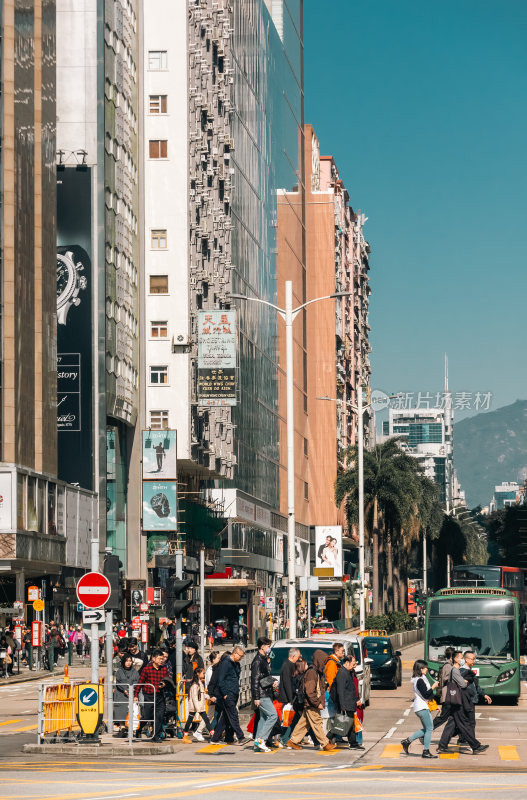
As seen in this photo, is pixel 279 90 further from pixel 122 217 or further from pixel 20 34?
pixel 20 34

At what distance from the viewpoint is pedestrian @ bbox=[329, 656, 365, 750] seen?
24.4 m

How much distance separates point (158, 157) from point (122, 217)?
5.38 m

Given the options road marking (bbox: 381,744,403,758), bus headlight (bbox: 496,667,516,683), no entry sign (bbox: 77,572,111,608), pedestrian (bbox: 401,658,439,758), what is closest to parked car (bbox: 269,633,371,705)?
road marking (bbox: 381,744,403,758)

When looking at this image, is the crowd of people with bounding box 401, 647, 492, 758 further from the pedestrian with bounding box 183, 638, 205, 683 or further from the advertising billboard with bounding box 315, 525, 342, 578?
the advertising billboard with bounding box 315, 525, 342, 578

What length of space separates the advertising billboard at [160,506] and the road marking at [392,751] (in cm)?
5391

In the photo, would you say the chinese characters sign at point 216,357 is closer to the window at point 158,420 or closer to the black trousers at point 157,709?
the window at point 158,420

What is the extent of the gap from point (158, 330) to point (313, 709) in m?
60.8

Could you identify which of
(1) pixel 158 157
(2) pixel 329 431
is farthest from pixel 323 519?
(1) pixel 158 157

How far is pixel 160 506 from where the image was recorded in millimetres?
79938

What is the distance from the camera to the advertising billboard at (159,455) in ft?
259

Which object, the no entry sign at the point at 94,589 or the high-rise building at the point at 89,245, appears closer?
the no entry sign at the point at 94,589

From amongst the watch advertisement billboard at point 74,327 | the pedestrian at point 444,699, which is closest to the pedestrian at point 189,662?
the pedestrian at point 444,699

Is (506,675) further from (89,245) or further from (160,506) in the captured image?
(89,245)

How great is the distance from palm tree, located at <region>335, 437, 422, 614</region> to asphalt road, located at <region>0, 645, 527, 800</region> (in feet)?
192
